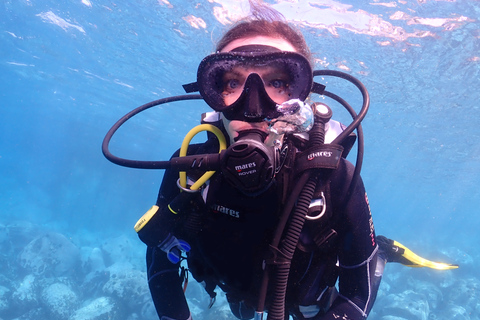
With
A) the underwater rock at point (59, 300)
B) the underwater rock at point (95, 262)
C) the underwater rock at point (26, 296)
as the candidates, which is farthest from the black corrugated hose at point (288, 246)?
the underwater rock at point (95, 262)

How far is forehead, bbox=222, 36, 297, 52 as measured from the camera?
2.71m

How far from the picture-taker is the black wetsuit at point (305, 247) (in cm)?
230

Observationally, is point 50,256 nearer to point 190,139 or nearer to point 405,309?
point 190,139

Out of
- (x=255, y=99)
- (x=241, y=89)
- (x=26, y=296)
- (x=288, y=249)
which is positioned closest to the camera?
(x=288, y=249)

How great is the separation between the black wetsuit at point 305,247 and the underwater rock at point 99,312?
12.2 metres

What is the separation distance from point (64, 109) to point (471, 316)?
163 ft

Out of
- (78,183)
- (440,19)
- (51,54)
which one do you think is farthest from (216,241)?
(78,183)

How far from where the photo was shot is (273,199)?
2299mm

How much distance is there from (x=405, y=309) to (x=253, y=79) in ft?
53.7

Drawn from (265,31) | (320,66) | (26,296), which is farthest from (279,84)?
(26,296)

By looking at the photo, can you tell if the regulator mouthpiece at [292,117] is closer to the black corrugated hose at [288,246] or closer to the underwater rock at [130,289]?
the black corrugated hose at [288,246]

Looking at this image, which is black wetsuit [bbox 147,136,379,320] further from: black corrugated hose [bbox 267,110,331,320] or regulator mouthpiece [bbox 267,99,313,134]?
regulator mouthpiece [bbox 267,99,313,134]

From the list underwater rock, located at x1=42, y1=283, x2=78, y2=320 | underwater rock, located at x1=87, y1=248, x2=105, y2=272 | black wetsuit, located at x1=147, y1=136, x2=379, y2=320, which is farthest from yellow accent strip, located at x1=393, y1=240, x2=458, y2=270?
underwater rock, located at x1=87, y1=248, x2=105, y2=272

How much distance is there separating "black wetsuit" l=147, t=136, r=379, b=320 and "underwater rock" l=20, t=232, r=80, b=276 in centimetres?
1990
